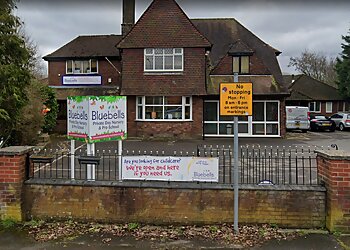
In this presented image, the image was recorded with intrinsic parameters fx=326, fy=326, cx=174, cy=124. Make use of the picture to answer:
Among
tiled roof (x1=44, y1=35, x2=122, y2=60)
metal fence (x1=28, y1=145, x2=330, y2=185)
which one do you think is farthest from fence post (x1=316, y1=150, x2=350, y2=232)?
tiled roof (x1=44, y1=35, x2=122, y2=60)

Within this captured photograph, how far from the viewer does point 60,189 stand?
6.10 meters

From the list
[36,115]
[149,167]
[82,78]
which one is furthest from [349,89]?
[149,167]

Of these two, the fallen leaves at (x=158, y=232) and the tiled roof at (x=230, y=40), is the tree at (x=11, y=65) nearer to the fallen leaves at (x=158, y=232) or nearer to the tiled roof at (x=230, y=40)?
the fallen leaves at (x=158, y=232)

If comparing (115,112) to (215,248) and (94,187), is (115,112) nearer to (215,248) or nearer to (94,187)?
(94,187)

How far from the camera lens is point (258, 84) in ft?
66.7

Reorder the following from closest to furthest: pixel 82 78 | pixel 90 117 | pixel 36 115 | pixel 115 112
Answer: pixel 90 117 → pixel 115 112 → pixel 36 115 → pixel 82 78

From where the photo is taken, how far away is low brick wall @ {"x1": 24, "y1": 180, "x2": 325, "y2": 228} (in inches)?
227

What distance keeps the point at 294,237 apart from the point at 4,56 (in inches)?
388

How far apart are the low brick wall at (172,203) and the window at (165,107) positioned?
14219 millimetres

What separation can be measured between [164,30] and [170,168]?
50.3ft

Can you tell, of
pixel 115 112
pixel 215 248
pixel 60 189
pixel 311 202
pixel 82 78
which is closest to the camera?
pixel 215 248

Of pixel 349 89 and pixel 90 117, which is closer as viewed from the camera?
pixel 90 117

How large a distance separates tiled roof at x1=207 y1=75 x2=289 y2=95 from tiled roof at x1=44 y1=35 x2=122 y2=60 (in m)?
8.87

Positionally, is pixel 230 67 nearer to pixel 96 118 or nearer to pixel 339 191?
pixel 96 118
